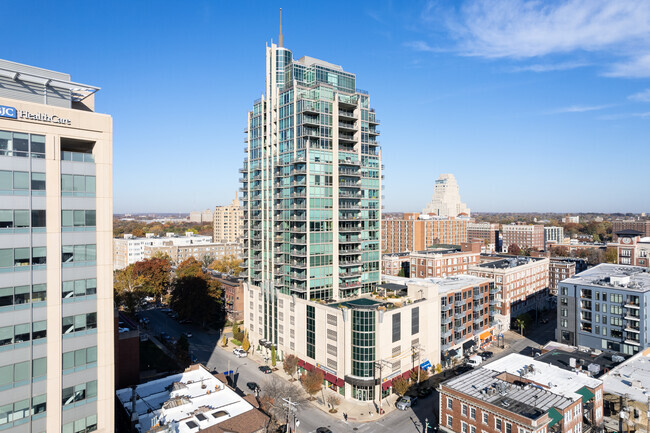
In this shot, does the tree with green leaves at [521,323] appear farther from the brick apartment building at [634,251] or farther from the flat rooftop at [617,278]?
the brick apartment building at [634,251]

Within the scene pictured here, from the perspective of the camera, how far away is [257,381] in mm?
68188

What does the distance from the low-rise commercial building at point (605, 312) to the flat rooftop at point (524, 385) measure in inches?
1039

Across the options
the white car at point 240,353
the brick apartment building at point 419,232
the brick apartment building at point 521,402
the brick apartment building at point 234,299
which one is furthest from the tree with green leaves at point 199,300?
the brick apartment building at point 419,232

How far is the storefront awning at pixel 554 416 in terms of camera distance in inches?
1574

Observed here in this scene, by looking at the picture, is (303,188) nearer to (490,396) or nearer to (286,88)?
(286,88)

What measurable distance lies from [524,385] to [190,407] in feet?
131

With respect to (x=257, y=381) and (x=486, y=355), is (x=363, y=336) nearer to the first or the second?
(x=257, y=381)

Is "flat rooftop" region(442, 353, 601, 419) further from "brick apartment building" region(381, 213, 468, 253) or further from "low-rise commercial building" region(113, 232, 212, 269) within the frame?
"low-rise commercial building" region(113, 232, 212, 269)

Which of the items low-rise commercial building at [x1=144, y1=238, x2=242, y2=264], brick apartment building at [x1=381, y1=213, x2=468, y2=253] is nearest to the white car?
low-rise commercial building at [x1=144, y1=238, x2=242, y2=264]

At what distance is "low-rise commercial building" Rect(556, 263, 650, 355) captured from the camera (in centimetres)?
6819

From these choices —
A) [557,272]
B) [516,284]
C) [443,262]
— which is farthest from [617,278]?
[557,272]

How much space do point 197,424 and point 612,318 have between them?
233 ft

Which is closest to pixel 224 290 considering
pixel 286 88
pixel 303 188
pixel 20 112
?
pixel 303 188

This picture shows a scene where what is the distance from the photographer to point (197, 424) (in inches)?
1683
